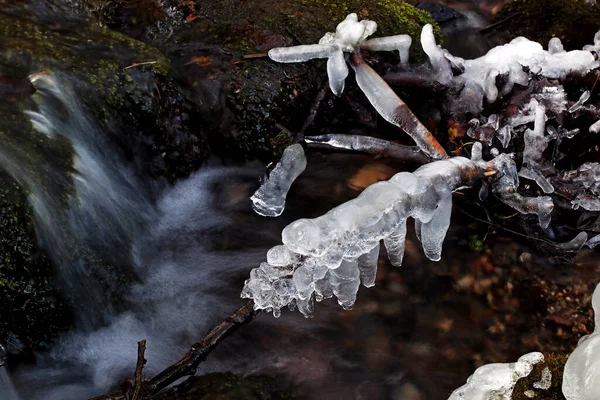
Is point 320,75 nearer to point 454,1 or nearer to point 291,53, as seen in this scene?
point 291,53

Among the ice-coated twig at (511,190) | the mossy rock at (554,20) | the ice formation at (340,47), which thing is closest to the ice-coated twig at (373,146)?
the ice formation at (340,47)

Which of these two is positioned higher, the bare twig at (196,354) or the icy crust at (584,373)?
the icy crust at (584,373)

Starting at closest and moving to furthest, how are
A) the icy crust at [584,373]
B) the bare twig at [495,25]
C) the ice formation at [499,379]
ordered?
the icy crust at [584,373], the ice formation at [499,379], the bare twig at [495,25]

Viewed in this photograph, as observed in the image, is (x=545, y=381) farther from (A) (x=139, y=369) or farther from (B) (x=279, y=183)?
(B) (x=279, y=183)

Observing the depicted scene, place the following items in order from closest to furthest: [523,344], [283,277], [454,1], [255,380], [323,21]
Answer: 1. [283,277]
2. [255,380]
3. [523,344]
4. [323,21]
5. [454,1]

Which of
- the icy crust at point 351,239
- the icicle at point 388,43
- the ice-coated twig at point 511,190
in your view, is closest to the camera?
the icy crust at point 351,239

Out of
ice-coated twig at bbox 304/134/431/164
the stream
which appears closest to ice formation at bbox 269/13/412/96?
ice-coated twig at bbox 304/134/431/164

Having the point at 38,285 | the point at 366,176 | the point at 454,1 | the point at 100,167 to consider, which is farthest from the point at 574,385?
the point at 454,1

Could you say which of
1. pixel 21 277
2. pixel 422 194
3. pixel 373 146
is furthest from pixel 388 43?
pixel 21 277

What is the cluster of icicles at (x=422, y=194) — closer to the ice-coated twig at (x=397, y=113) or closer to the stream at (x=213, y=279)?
the ice-coated twig at (x=397, y=113)
